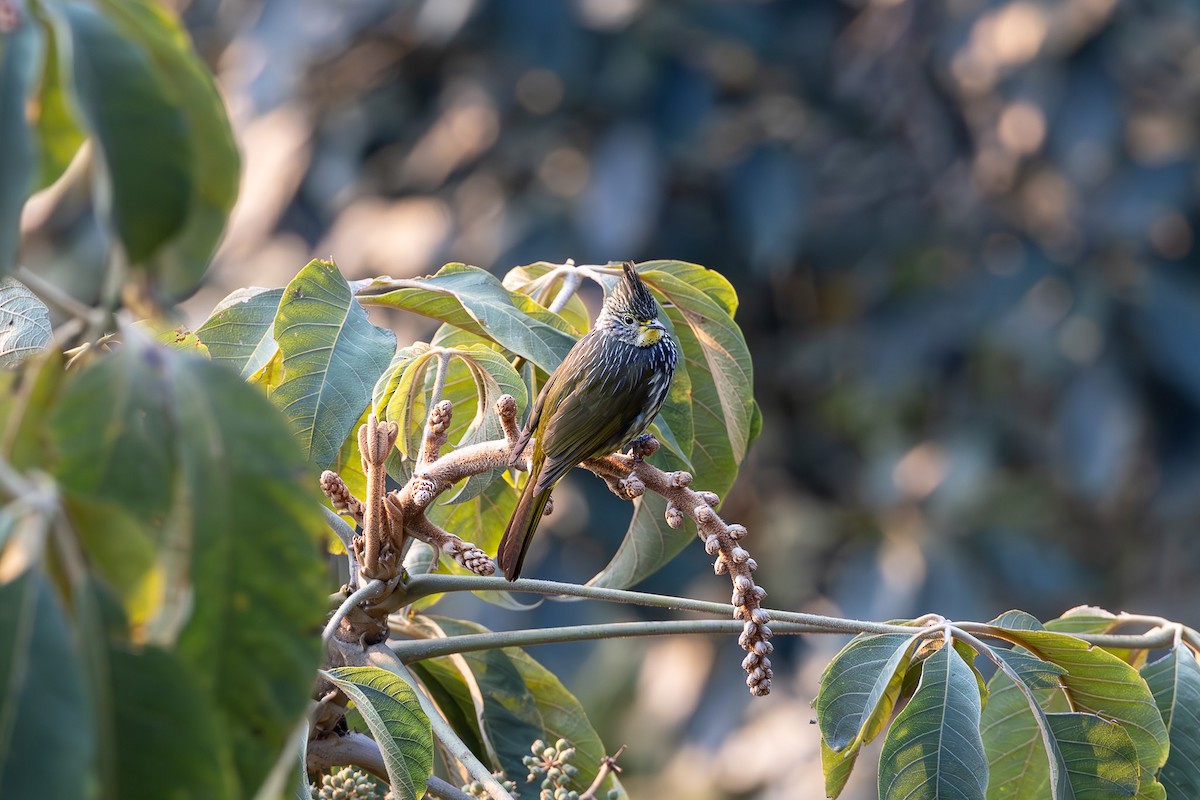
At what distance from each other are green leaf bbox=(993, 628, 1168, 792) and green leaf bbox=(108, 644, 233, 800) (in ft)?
2.82

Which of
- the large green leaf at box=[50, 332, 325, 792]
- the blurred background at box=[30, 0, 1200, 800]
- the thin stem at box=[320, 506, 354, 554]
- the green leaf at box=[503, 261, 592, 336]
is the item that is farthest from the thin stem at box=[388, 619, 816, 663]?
the blurred background at box=[30, 0, 1200, 800]

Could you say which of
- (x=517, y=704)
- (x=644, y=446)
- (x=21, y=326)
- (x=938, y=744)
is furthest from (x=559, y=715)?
(x=21, y=326)

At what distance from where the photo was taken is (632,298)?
1.86 meters

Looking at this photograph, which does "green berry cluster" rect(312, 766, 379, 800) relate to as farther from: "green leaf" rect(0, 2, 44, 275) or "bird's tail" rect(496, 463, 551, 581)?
"green leaf" rect(0, 2, 44, 275)

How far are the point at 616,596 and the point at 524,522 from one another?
0.30 metres

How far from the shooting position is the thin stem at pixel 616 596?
1258mm

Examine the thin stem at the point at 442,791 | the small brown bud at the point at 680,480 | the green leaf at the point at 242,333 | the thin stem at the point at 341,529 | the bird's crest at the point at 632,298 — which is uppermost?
the green leaf at the point at 242,333

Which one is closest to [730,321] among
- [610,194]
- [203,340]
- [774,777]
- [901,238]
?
[203,340]

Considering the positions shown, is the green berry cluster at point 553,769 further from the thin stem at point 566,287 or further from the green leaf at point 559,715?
the thin stem at point 566,287

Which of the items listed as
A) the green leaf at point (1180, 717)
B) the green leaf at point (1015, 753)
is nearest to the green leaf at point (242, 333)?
the green leaf at point (1015, 753)

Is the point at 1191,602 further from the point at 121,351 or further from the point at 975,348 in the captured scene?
the point at 121,351

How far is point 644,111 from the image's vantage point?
311 inches

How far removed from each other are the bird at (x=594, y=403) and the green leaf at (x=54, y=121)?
2.25 feet

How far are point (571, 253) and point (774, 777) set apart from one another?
3566mm
